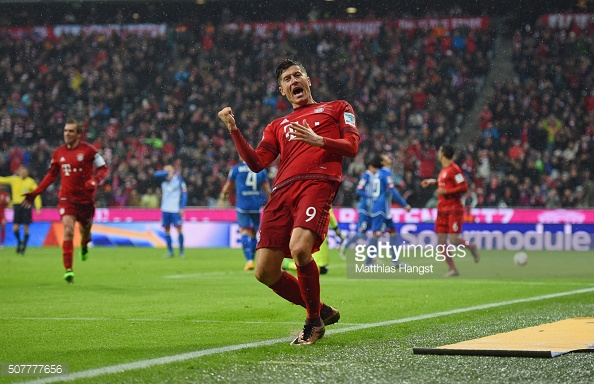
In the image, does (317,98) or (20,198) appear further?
(317,98)

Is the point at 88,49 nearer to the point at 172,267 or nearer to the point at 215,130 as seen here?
the point at 215,130

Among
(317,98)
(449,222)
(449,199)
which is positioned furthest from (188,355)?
(317,98)

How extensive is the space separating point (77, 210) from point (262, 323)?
5.57m

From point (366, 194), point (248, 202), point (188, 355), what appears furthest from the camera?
point (366, 194)

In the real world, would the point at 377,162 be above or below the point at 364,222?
above

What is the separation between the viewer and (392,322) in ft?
26.5

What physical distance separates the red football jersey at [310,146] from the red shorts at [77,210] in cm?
647

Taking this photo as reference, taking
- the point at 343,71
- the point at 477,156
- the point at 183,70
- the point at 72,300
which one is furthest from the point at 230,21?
the point at 72,300

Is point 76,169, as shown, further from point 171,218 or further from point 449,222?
point 171,218

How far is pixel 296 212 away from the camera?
21.3ft

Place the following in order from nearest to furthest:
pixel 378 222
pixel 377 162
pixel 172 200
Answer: pixel 377 162 < pixel 378 222 < pixel 172 200

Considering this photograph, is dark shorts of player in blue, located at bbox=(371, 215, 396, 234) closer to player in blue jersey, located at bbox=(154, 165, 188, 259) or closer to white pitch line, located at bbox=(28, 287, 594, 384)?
player in blue jersey, located at bbox=(154, 165, 188, 259)

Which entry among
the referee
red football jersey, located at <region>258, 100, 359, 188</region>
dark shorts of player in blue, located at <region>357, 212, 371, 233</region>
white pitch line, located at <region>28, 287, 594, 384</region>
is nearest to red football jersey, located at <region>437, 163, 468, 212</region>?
dark shorts of player in blue, located at <region>357, 212, 371, 233</region>

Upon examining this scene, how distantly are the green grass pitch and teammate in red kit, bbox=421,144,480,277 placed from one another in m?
0.53
